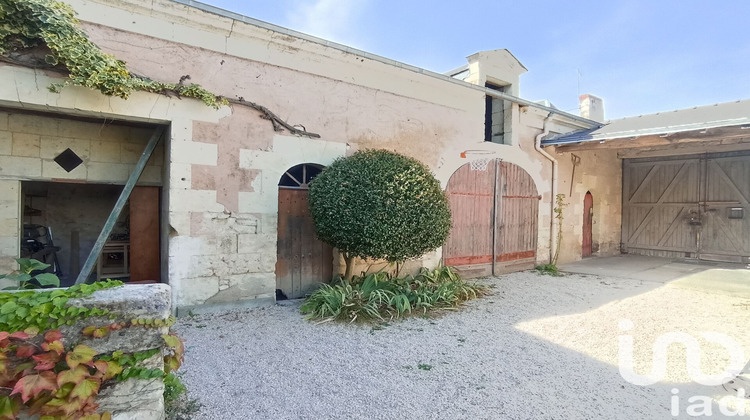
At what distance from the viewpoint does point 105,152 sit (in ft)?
17.1

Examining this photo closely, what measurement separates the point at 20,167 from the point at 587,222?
11935mm

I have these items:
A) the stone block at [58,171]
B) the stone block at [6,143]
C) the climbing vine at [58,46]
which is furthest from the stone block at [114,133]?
the climbing vine at [58,46]

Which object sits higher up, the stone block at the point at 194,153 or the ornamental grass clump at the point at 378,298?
the stone block at the point at 194,153

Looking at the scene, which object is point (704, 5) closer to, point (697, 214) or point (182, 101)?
point (697, 214)

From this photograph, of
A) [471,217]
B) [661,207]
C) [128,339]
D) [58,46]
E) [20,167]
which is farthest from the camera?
[661,207]

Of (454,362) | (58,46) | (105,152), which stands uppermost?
(58,46)

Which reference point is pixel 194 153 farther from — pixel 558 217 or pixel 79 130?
pixel 558 217

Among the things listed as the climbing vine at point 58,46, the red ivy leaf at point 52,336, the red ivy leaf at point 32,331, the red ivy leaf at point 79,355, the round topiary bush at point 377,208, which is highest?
the climbing vine at point 58,46

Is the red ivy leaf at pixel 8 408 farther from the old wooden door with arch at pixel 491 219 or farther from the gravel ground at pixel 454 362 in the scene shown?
the old wooden door with arch at pixel 491 219

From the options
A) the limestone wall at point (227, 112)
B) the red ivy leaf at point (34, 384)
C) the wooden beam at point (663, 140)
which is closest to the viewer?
the red ivy leaf at point (34, 384)

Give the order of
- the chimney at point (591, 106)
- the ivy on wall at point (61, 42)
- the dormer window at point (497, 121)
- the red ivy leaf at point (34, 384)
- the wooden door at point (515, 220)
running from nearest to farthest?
the red ivy leaf at point (34, 384) → the ivy on wall at point (61, 42) → the wooden door at point (515, 220) → the dormer window at point (497, 121) → the chimney at point (591, 106)

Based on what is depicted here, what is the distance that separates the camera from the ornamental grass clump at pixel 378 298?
4535 mm

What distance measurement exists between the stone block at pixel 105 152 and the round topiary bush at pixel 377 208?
3.01 meters

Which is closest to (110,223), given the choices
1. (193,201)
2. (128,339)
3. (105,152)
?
(193,201)
